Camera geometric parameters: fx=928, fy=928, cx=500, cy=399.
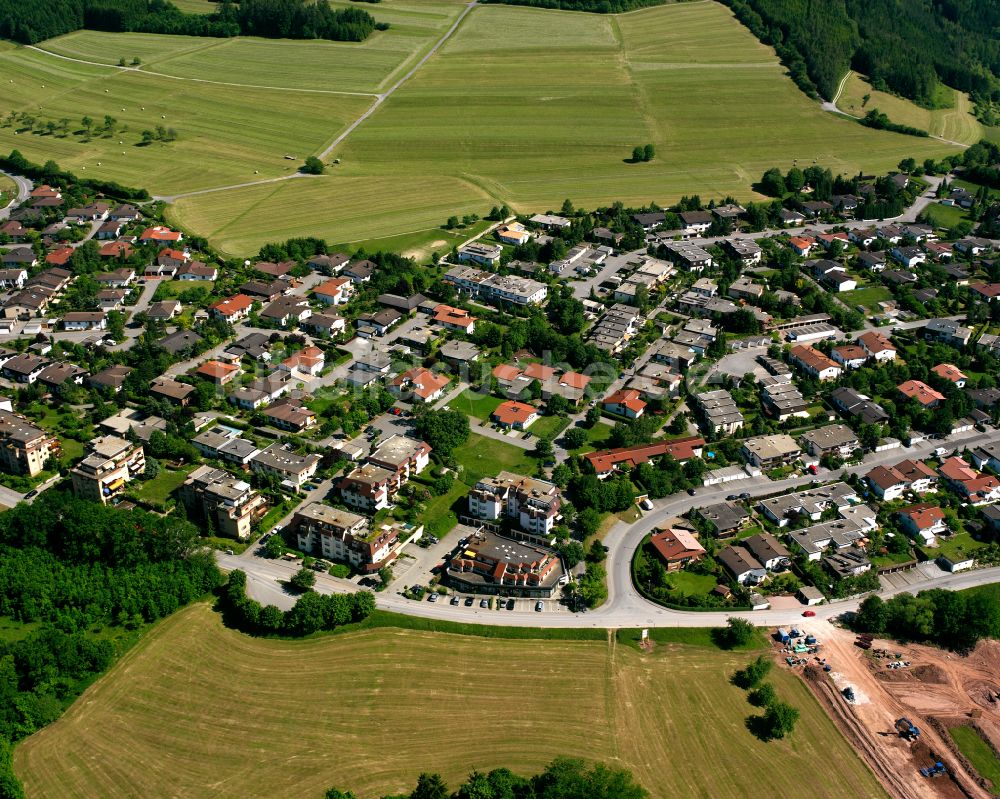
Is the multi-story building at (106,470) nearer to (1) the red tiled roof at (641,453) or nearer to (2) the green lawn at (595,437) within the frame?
(2) the green lawn at (595,437)

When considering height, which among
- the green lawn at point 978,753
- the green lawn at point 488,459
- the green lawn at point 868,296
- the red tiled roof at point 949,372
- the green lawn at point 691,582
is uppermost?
the green lawn at point 868,296

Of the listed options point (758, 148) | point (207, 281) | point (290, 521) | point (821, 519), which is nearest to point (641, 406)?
point (821, 519)

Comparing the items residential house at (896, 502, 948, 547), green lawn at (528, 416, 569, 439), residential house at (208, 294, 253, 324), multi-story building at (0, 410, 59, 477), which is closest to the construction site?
residential house at (896, 502, 948, 547)

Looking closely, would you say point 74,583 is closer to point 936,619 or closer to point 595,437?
point 595,437

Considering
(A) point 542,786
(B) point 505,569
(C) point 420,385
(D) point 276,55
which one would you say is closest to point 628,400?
(C) point 420,385

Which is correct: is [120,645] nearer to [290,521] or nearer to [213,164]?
[290,521]

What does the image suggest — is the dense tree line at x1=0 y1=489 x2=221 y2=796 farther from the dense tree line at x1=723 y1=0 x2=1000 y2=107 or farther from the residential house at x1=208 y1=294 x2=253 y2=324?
the dense tree line at x1=723 y1=0 x2=1000 y2=107

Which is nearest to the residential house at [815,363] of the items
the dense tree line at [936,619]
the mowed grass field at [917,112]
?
the dense tree line at [936,619]
